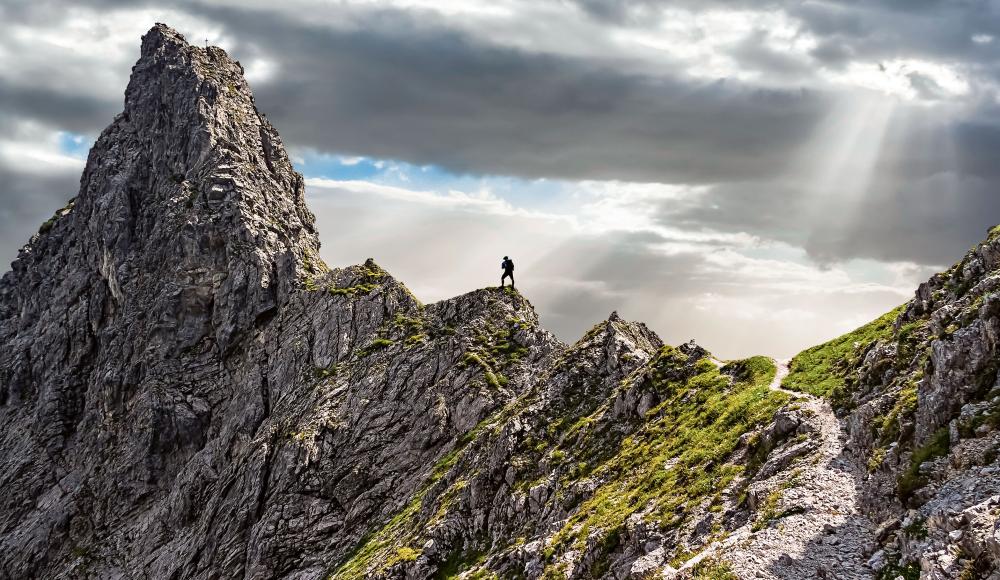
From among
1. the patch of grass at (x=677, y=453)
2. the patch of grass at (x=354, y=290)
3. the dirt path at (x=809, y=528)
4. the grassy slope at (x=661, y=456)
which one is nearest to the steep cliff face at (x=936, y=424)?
the dirt path at (x=809, y=528)

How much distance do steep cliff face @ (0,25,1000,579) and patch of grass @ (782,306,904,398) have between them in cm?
26

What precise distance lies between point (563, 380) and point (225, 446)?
168ft

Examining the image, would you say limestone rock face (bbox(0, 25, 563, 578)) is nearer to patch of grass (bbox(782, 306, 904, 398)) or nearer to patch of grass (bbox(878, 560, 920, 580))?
patch of grass (bbox(782, 306, 904, 398))

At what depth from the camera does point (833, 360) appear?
45.6 metres

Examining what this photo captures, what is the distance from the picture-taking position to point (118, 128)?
141375 millimetres

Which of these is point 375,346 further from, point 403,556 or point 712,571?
point 712,571

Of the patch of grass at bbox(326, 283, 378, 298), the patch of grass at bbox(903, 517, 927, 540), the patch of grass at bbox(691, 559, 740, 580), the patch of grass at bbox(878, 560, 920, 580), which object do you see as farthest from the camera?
the patch of grass at bbox(326, 283, 378, 298)

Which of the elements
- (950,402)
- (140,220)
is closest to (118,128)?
(140,220)

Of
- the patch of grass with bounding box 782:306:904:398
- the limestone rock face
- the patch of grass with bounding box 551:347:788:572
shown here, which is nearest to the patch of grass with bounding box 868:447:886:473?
the patch of grass with bounding box 551:347:788:572

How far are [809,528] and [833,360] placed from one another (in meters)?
19.7

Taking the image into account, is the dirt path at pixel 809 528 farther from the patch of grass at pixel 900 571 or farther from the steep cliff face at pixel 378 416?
the patch of grass at pixel 900 571

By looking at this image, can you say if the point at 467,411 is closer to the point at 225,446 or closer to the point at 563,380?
the point at 563,380

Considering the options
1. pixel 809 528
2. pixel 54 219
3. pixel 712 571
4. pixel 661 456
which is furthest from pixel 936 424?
pixel 54 219

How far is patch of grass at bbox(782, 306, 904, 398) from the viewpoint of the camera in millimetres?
41438
